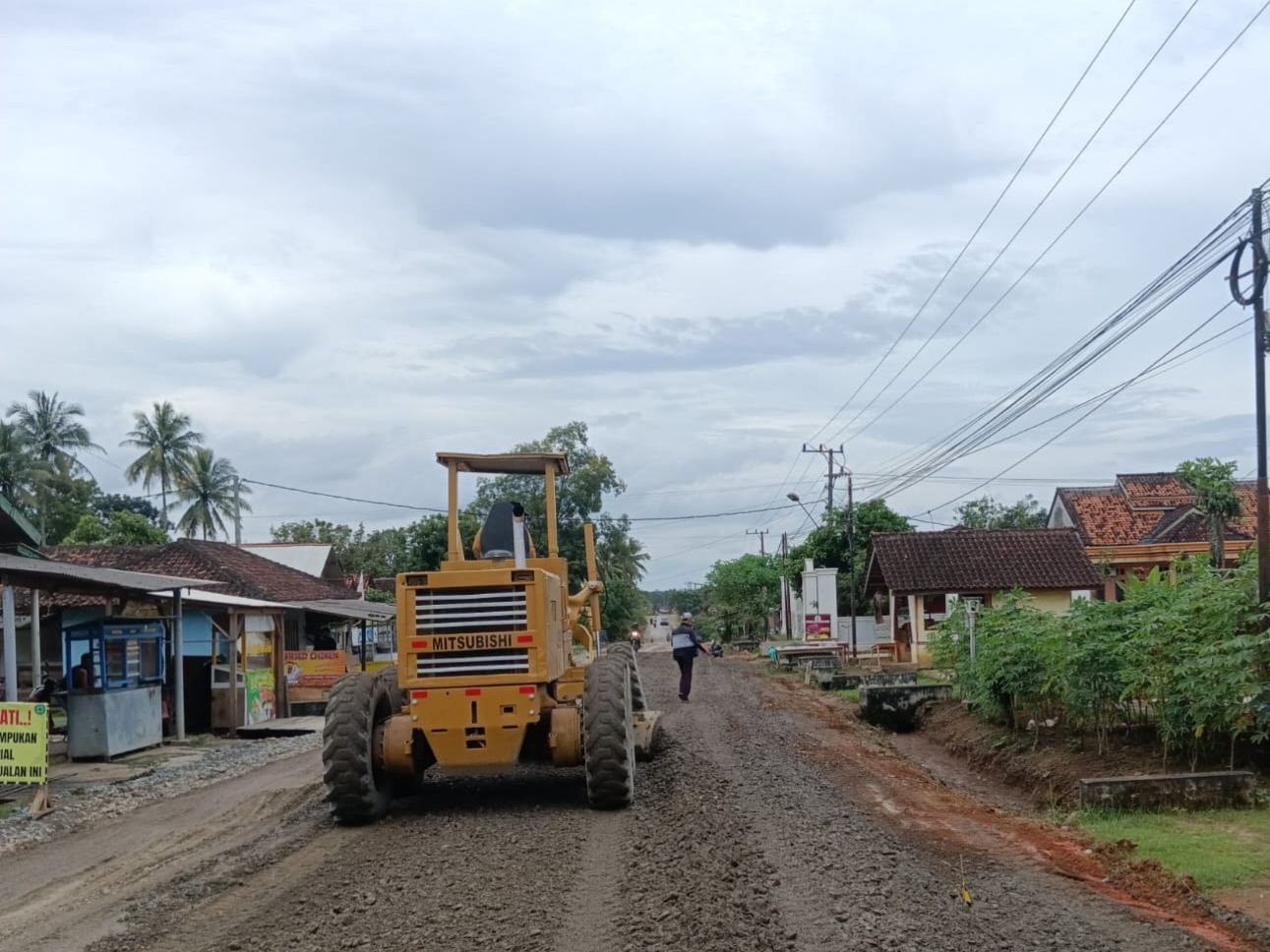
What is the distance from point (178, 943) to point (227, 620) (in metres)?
19.4

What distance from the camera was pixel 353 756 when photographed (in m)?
10.5

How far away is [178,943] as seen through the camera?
22.6 feet

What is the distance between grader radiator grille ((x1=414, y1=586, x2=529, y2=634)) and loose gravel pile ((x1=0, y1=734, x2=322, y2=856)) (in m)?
4.31

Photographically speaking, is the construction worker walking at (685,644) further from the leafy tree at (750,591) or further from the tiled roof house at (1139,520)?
the leafy tree at (750,591)

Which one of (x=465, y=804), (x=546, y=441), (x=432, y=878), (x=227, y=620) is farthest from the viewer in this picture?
(x=546, y=441)

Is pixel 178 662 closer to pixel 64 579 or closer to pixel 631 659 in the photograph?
pixel 64 579

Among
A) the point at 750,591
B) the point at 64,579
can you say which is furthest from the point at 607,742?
the point at 750,591

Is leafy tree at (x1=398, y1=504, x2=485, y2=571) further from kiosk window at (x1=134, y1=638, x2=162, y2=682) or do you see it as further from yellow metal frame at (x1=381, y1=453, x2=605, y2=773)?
yellow metal frame at (x1=381, y1=453, x2=605, y2=773)

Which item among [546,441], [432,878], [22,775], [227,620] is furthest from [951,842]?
[546,441]

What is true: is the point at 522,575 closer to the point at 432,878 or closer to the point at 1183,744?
the point at 432,878

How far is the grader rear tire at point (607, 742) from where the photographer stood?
1045 centimetres

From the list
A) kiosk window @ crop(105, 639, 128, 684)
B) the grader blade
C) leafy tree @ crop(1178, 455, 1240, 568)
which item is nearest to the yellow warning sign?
kiosk window @ crop(105, 639, 128, 684)

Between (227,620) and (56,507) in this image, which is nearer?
(227,620)

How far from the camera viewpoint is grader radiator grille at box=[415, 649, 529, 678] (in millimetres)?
10641
